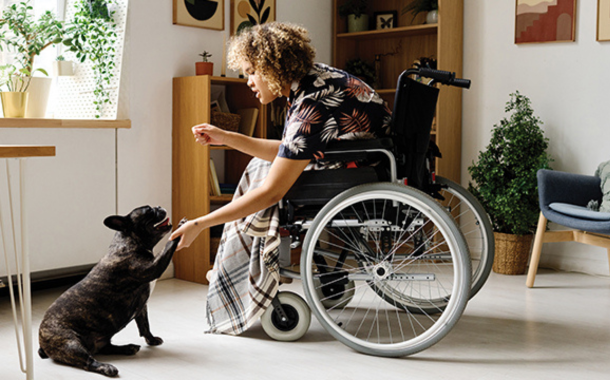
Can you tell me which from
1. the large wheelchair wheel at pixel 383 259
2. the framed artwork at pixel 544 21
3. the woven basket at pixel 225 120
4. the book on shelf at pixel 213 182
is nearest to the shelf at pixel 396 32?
the framed artwork at pixel 544 21

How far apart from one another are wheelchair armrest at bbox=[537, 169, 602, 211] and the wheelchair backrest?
106 centimetres

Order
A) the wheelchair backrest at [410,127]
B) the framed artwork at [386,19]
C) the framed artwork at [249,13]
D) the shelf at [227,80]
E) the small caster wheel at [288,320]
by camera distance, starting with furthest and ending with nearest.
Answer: the framed artwork at [386,19]
the framed artwork at [249,13]
the shelf at [227,80]
the small caster wheel at [288,320]
the wheelchair backrest at [410,127]

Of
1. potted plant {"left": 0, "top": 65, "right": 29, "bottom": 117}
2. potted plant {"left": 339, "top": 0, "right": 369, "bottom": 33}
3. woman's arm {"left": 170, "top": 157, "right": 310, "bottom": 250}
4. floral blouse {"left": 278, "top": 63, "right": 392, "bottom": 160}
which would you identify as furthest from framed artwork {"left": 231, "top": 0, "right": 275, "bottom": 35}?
woman's arm {"left": 170, "top": 157, "right": 310, "bottom": 250}

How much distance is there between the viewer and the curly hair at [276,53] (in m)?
2.17

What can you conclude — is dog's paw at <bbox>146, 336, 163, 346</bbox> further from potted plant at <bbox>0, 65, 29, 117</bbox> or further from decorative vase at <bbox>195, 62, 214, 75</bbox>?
decorative vase at <bbox>195, 62, 214, 75</bbox>

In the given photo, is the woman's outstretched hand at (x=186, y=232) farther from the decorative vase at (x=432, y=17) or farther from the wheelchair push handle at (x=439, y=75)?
the decorative vase at (x=432, y=17)

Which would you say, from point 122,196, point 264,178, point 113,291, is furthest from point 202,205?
point 113,291

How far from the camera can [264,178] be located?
2.28m

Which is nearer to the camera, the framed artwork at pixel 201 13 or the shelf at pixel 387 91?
the framed artwork at pixel 201 13

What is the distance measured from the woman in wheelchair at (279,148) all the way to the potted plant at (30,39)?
111cm

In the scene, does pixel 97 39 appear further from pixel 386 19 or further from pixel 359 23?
pixel 386 19

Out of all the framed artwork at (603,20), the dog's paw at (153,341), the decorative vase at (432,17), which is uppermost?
the decorative vase at (432,17)

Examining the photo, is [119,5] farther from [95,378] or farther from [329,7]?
[95,378]

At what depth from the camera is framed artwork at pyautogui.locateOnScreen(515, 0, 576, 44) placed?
3.50 meters
